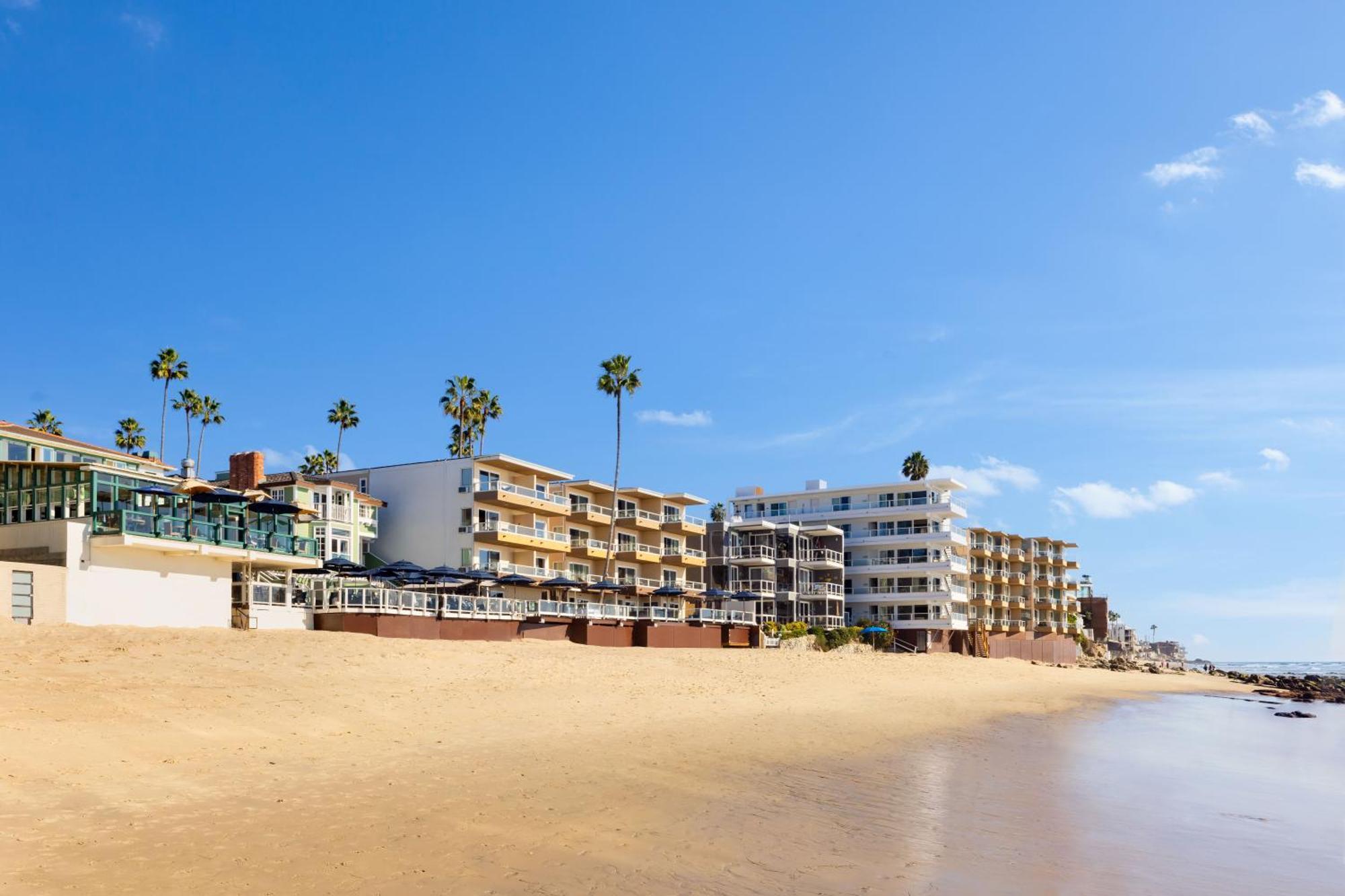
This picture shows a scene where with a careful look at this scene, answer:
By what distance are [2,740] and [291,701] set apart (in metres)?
7.99

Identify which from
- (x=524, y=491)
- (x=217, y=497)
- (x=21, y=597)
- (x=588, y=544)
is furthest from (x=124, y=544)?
Result: (x=588, y=544)

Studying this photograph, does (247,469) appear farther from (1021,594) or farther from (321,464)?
(1021,594)

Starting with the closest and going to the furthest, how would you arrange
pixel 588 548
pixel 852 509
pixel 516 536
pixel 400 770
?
pixel 400 770 < pixel 516 536 < pixel 588 548 < pixel 852 509

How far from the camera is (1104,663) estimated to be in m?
103

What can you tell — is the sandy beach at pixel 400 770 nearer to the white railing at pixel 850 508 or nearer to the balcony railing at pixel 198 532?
the balcony railing at pixel 198 532

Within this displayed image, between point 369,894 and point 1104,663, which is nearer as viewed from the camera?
point 369,894

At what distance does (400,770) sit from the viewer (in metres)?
17.7

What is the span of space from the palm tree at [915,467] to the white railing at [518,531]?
48.5 metres

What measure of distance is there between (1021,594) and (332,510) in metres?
76.7

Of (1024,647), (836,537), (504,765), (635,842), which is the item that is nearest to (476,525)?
(836,537)

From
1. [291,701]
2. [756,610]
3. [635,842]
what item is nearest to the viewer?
[635,842]

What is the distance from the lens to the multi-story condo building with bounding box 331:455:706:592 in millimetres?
63312

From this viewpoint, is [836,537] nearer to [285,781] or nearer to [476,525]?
[476,525]

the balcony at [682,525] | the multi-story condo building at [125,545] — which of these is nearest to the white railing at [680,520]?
the balcony at [682,525]
